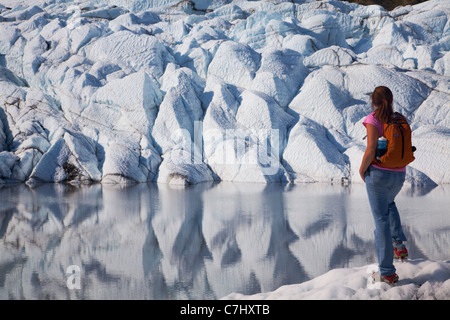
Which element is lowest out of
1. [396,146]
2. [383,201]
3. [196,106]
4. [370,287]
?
[370,287]

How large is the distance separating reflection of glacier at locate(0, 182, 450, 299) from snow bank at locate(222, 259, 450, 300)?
30cm

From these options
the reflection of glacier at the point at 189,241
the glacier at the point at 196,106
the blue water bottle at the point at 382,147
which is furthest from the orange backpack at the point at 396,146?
the glacier at the point at 196,106

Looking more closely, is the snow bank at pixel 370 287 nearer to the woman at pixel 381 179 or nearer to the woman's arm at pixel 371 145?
the woman at pixel 381 179

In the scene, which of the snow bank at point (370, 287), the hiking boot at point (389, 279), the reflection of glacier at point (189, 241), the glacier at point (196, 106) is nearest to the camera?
the snow bank at point (370, 287)

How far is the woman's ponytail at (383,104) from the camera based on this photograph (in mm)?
2662

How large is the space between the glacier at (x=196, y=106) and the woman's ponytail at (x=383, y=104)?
7972 millimetres

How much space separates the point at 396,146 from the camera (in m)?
2.61

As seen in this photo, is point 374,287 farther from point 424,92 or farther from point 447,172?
point 424,92

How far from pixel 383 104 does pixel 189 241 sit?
2.73 m

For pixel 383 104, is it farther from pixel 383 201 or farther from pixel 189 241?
pixel 189 241

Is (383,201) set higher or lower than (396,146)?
lower

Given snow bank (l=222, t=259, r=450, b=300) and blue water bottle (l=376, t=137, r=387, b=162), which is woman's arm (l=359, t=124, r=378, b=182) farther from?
snow bank (l=222, t=259, r=450, b=300)

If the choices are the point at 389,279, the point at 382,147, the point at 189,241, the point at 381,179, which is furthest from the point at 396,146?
the point at 189,241

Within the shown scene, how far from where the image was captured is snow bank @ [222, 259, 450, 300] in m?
2.59
